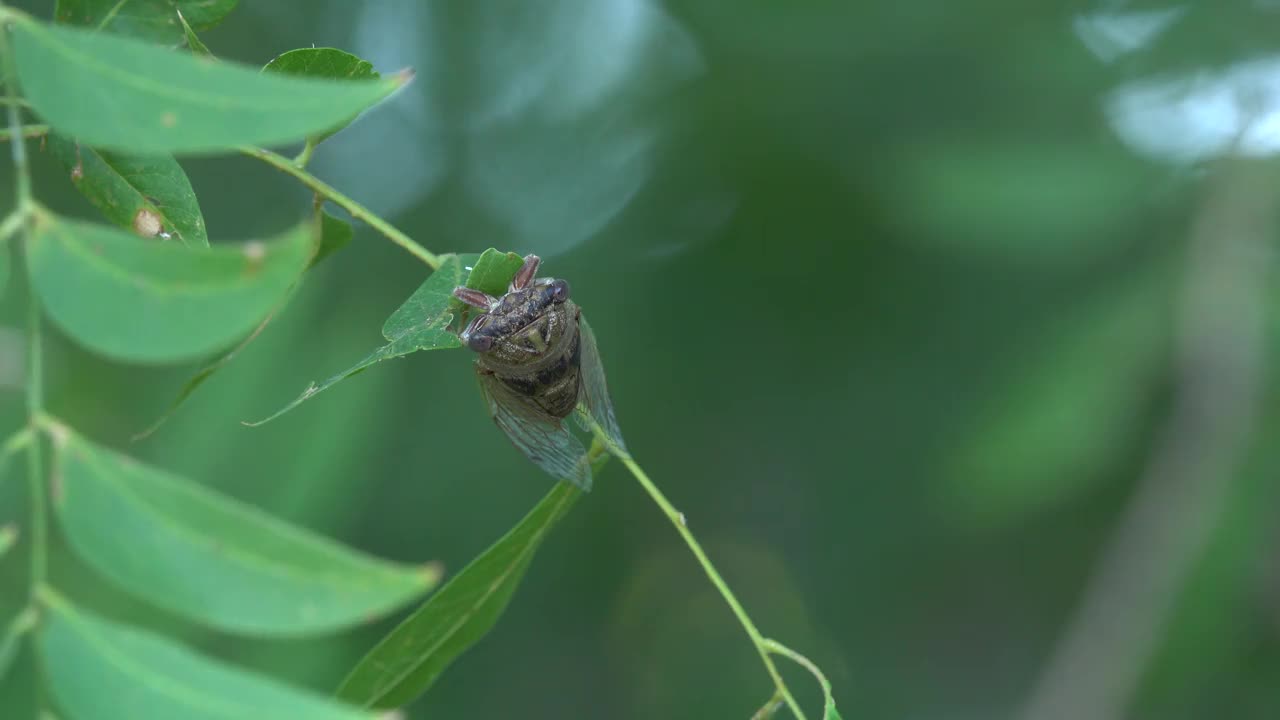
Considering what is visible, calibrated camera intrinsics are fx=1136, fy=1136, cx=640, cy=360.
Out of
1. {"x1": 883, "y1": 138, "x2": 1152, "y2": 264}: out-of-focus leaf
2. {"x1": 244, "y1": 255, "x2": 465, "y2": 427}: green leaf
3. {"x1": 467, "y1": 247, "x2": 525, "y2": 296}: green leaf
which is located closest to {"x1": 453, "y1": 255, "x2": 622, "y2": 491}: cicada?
{"x1": 467, "y1": 247, "x2": 525, "y2": 296}: green leaf

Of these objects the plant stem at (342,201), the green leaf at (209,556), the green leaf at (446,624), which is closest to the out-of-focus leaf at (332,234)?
the plant stem at (342,201)

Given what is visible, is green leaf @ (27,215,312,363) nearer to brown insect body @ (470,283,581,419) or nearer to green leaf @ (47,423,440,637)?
green leaf @ (47,423,440,637)

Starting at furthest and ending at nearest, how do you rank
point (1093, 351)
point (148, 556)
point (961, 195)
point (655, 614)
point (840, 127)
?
point (655, 614) < point (840, 127) < point (961, 195) < point (1093, 351) < point (148, 556)

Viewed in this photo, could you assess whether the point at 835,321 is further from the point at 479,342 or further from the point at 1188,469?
the point at 479,342

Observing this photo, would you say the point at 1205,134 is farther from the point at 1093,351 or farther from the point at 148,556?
the point at 148,556

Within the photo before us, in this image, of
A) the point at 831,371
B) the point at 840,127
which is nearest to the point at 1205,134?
the point at 840,127

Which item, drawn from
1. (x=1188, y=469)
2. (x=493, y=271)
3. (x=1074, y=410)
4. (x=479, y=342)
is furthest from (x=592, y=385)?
(x=1188, y=469)
